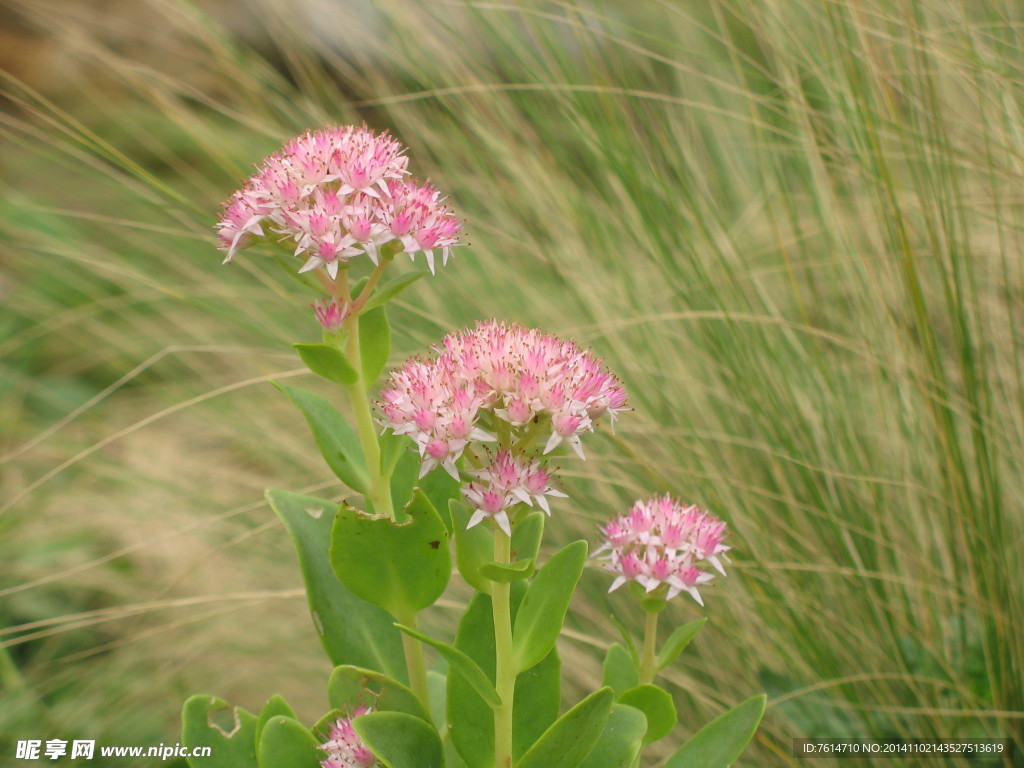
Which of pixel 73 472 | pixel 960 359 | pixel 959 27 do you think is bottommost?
pixel 960 359

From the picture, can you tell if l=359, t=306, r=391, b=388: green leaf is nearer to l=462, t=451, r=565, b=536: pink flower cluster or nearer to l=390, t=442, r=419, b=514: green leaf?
l=390, t=442, r=419, b=514: green leaf

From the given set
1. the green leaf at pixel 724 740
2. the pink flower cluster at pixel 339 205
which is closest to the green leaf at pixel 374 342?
the pink flower cluster at pixel 339 205

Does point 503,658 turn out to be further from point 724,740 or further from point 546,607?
point 724,740

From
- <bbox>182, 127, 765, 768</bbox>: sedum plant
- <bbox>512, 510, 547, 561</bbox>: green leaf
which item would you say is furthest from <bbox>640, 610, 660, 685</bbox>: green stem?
<bbox>512, 510, 547, 561</bbox>: green leaf

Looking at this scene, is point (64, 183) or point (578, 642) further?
point (64, 183)

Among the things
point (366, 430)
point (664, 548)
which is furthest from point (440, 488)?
point (664, 548)

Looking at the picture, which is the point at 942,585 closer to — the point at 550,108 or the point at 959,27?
the point at 959,27

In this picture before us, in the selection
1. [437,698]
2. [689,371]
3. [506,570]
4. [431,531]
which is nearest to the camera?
[506,570]

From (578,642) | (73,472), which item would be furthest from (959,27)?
(73,472)
